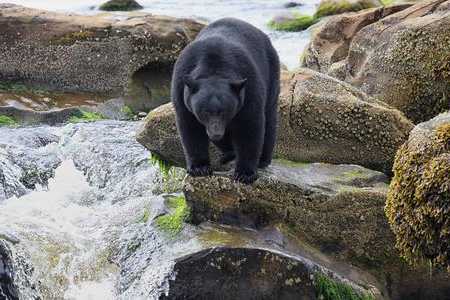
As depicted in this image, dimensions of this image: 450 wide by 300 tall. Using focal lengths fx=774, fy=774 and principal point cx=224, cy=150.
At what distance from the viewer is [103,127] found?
11.2 metres

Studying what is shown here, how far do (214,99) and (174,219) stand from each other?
1.48 m

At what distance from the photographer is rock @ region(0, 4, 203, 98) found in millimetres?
13320

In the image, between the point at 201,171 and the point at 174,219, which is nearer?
the point at 201,171

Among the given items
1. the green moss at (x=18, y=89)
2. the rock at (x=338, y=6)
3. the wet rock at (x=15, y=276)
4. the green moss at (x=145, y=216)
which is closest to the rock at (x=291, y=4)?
the rock at (x=338, y=6)

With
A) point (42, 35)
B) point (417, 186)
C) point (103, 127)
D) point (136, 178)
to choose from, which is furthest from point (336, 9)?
point (417, 186)

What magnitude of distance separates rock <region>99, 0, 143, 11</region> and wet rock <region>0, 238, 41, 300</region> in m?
19.5

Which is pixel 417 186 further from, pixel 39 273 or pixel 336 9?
pixel 336 9

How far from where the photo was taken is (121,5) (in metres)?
26.4

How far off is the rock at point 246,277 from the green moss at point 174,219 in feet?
1.98

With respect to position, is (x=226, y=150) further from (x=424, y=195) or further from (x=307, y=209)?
(x=424, y=195)

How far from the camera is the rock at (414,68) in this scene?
9094mm

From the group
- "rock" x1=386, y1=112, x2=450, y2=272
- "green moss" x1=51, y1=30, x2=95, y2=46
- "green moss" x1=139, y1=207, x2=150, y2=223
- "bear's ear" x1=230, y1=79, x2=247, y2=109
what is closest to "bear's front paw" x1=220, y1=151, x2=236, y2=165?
"green moss" x1=139, y1=207, x2=150, y2=223

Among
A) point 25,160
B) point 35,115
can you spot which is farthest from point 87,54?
point 25,160

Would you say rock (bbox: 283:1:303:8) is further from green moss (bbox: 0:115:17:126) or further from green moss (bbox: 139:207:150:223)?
green moss (bbox: 139:207:150:223)
